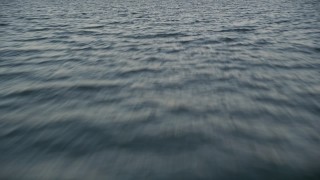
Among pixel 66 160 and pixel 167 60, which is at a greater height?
pixel 66 160

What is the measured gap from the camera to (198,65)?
8703 mm

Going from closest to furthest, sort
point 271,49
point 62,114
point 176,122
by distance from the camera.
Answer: point 176,122 < point 62,114 < point 271,49

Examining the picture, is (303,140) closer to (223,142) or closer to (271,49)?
(223,142)

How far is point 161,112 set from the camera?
5.48 m

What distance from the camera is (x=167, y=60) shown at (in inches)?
366

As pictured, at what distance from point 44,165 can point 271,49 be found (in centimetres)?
904

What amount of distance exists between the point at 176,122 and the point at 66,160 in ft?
6.37

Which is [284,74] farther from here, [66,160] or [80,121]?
[66,160]

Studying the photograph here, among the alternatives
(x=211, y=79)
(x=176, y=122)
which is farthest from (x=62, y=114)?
(x=211, y=79)

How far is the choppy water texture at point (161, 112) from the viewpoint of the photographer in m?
3.85

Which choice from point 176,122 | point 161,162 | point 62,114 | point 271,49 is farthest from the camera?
point 271,49

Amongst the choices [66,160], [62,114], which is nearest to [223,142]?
[66,160]

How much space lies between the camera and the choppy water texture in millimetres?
3848

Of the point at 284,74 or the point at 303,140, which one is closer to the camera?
the point at 303,140
